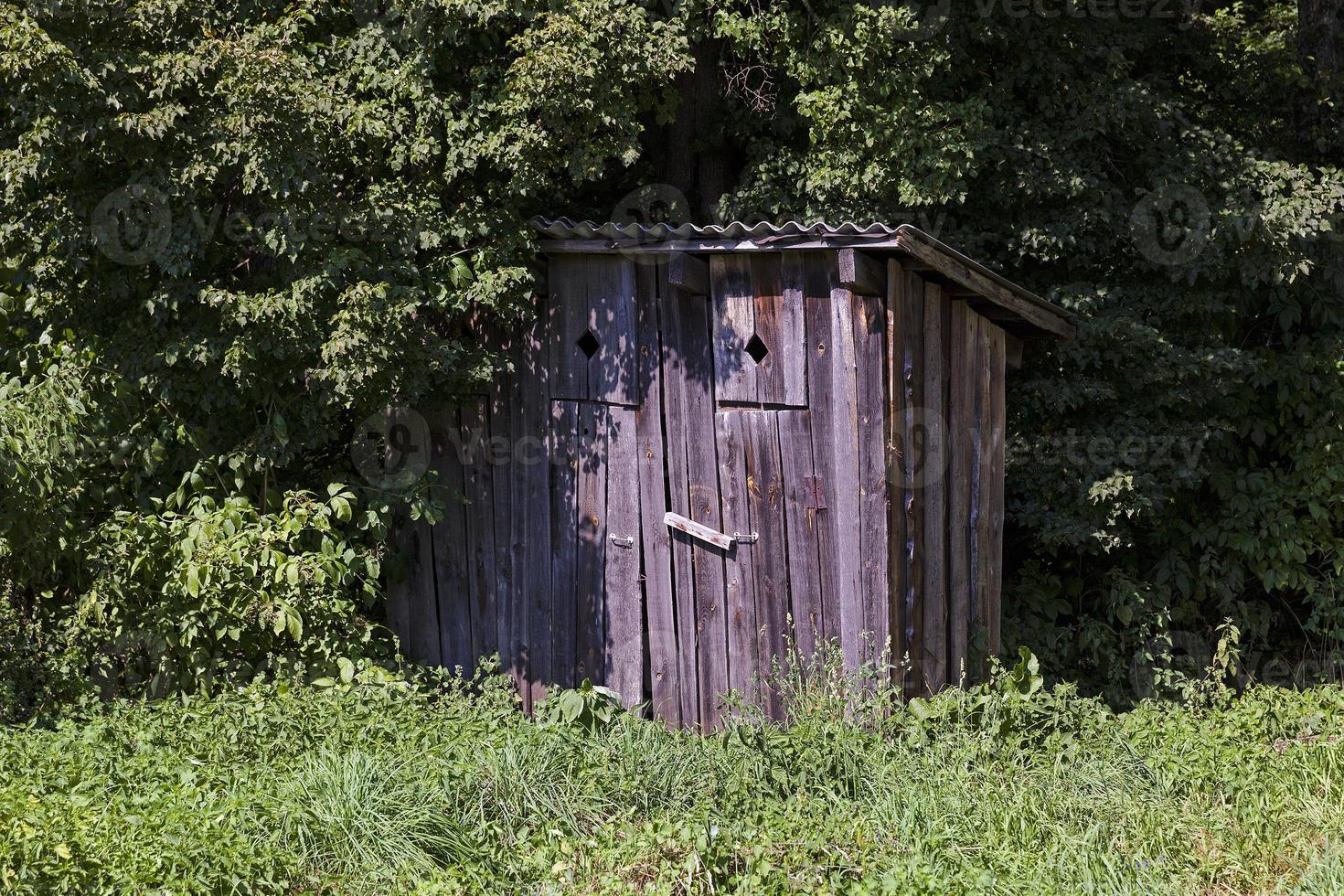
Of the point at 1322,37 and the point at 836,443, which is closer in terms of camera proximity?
the point at 836,443

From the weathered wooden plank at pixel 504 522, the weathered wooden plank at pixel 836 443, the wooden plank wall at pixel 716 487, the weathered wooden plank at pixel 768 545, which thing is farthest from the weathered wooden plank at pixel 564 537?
the weathered wooden plank at pixel 836 443

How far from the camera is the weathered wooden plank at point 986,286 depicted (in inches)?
236

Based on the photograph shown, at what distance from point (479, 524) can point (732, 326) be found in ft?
6.66

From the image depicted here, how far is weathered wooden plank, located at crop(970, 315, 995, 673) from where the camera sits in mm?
7332

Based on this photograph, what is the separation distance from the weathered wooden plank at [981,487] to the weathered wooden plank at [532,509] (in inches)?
97.5

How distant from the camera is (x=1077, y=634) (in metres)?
8.94

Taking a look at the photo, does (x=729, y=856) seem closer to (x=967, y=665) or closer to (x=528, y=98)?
(x=967, y=665)

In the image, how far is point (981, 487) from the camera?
7438 mm

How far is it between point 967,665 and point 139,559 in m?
4.55

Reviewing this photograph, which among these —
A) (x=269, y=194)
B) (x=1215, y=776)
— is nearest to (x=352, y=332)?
(x=269, y=194)
